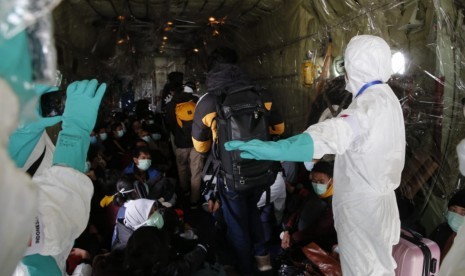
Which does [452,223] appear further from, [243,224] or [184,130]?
[184,130]

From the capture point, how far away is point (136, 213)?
7.50 ft

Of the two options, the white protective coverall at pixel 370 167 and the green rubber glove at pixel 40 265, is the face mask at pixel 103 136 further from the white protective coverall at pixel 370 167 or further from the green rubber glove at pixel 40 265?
the white protective coverall at pixel 370 167

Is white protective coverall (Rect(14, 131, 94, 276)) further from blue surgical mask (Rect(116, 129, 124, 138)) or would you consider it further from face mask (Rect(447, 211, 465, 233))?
blue surgical mask (Rect(116, 129, 124, 138))

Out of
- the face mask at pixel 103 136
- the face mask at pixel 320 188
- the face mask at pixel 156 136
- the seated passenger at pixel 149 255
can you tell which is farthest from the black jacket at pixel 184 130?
the seated passenger at pixel 149 255

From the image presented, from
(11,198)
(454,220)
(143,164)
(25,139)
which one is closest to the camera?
(11,198)

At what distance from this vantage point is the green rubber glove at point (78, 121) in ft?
3.49

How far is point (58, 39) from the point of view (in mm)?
4215

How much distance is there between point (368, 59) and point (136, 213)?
1680 millimetres

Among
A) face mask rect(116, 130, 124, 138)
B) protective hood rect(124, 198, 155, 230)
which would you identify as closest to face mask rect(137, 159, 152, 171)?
protective hood rect(124, 198, 155, 230)

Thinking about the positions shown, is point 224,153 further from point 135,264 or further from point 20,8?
point 20,8

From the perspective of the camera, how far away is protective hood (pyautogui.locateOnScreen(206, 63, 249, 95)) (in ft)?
8.52

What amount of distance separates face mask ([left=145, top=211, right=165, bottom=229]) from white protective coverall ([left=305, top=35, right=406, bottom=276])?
4.01 feet

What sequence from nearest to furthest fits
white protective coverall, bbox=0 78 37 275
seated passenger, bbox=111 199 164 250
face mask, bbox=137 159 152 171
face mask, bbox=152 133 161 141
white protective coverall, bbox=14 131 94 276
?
1. white protective coverall, bbox=0 78 37 275
2. white protective coverall, bbox=14 131 94 276
3. seated passenger, bbox=111 199 164 250
4. face mask, bbox=137 159 152 171
5. face mask, bbox=152 133 161 141

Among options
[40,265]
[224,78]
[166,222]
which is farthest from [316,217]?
[40,265]
